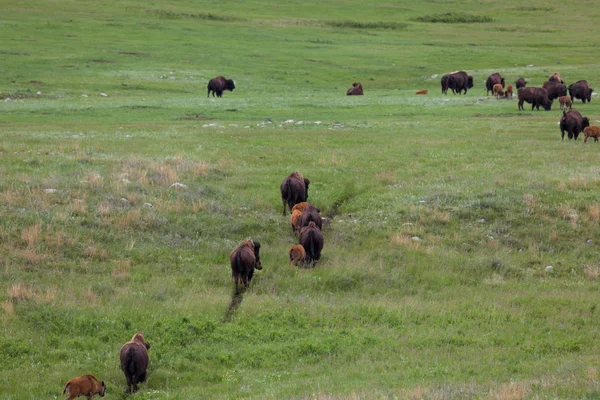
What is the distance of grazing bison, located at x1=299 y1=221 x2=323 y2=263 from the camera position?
16812 millimetres

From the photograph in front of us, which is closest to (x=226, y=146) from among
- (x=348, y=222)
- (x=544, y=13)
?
(x=348, y=222)

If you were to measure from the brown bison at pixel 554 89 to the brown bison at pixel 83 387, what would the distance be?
1393 inches

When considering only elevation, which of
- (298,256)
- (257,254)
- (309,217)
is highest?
(309,217)

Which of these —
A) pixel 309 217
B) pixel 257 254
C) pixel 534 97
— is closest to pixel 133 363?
pixel 257 254

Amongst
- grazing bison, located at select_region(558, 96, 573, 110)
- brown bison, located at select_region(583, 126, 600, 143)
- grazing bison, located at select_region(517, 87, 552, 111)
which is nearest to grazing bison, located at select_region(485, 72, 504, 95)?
grazing bison, located at select_region(517, 87, 552, 111)

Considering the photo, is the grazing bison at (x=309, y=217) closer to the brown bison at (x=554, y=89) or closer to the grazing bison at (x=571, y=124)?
the grazing bison at (x=571, y=124)

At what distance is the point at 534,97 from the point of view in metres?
38.2

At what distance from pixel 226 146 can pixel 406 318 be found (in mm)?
14911

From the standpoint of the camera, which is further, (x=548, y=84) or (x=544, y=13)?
(x=544, y=13)

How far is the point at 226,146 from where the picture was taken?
2775cm

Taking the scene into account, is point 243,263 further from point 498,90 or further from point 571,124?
point 498,90

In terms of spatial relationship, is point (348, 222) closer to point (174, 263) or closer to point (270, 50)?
point (174, 263)

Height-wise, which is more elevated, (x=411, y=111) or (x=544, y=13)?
(x=544, y=13)

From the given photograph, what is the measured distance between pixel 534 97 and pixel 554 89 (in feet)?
13.3
